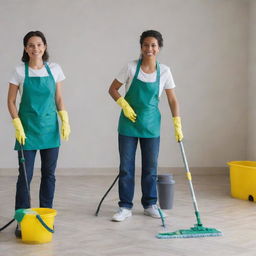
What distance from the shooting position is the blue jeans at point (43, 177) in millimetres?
3740

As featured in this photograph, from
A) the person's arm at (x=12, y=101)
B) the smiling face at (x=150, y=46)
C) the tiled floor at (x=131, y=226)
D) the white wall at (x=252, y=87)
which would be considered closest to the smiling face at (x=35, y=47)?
the person's arm at (x=12, y=101)

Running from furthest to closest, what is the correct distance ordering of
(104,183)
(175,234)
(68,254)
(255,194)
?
(104,183)
(255,194)
(175,234)
(68,254)

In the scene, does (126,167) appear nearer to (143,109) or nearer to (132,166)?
(132,166)

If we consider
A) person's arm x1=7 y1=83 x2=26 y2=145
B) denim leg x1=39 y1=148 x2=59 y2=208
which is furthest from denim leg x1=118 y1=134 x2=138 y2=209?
person's arm x1=7 y1=83 x2=26 y2=145

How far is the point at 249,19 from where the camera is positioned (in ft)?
21.0

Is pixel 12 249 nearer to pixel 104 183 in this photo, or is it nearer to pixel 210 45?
pixel 104 183

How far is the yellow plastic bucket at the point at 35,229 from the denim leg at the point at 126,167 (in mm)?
783

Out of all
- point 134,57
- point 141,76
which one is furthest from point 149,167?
point 134,57

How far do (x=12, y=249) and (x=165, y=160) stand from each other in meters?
3.29

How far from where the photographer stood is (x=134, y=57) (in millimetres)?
6332

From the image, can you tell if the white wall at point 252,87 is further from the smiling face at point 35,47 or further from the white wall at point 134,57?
the smiling face at point 35,47

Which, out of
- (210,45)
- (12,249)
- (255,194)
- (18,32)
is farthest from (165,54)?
(12,249)

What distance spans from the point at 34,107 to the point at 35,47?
36 centimetres

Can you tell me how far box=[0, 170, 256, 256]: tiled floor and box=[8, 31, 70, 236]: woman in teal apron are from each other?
44 centimetres
